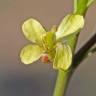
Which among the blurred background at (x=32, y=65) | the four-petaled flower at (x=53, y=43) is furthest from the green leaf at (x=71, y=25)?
the blurred background at (x=32, y=65)

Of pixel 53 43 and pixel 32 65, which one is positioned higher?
pixel 53 43

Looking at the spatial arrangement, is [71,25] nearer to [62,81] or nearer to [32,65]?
[62,81]

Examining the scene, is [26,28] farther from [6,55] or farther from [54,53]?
[6,55]

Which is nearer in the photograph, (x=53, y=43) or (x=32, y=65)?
(x=53, y=43)

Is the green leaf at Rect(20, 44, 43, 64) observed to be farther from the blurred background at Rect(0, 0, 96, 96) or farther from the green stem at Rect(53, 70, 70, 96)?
the blurred background at Rect(0, 0, 96, 96)

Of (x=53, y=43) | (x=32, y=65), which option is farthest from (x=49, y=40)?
(x=32, y=65)

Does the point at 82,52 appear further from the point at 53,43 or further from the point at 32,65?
the point at 32,65

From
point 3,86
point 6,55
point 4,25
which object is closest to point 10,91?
point 3,86
